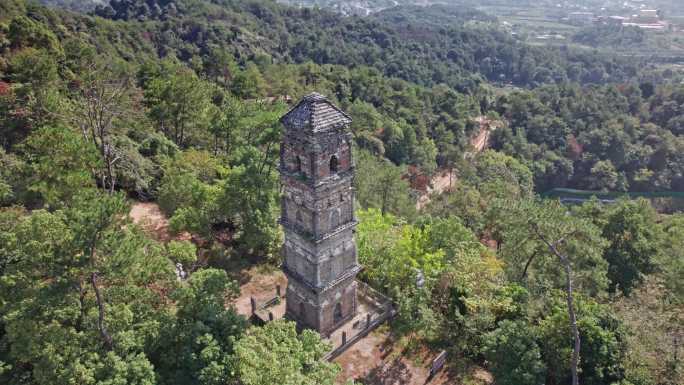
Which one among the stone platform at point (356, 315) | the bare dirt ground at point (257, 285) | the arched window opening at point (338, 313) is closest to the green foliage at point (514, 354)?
the stone platform at point (356, 315)

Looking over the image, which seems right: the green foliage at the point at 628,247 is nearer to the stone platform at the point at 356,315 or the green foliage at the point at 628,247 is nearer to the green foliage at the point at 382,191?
the green foliage at the point at 382,191

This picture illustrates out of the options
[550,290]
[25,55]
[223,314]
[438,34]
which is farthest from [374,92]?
[438,34]

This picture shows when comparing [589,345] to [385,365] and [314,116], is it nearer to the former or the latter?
[385,365]

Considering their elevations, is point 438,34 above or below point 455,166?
above

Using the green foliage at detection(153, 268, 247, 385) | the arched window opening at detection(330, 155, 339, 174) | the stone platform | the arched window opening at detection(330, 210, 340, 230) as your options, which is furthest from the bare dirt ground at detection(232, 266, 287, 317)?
the arched window opening at detection(330, 155, 339, 174)

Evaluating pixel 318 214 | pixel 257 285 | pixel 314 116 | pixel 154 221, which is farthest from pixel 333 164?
pixel 154 221

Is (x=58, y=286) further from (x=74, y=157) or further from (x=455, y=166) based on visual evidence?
(x=455, y=166)
